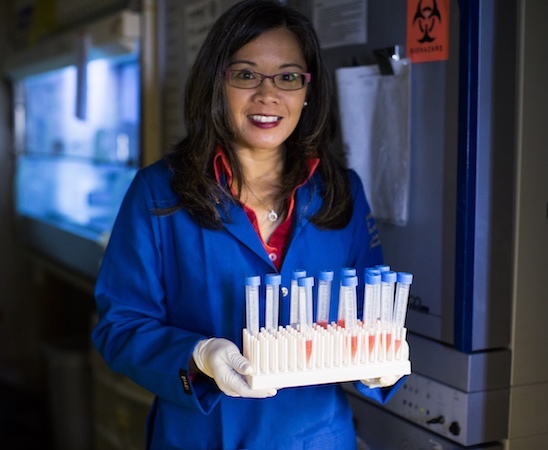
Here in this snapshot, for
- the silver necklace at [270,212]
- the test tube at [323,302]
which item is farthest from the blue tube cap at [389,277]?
the silver necklace at [270,212]

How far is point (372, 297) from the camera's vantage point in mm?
1464

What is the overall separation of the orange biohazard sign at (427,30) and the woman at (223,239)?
0.22 m

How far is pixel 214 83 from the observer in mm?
1566

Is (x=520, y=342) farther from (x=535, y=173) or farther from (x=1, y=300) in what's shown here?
(x=1, y=300)

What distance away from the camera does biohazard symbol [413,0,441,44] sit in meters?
1.64

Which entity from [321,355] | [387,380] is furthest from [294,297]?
[387,380]

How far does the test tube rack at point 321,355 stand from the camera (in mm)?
1355

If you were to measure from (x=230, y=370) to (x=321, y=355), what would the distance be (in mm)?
173

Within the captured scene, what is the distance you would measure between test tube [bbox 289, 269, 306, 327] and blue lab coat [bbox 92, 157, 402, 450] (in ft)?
0.32

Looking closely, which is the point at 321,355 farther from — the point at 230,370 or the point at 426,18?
the point at 426,18

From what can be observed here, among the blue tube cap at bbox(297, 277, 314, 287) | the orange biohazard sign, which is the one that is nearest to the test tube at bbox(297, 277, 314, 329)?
the blue tube cap at bbox(297, 277, 314, 287)

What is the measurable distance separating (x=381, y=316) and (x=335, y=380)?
0.57 feet

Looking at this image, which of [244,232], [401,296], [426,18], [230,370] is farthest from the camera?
[426,18]

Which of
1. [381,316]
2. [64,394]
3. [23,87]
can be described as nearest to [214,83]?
[381,316]
